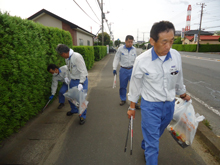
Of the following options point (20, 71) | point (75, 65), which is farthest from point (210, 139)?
point (20, 71)

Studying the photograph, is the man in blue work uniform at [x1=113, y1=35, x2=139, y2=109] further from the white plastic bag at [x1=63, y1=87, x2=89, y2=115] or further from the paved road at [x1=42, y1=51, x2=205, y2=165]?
the white plastic bag at [x1=63, y1=87, x2=89, y2=115]

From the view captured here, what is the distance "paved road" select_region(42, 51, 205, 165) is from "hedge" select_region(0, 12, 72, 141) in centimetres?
109

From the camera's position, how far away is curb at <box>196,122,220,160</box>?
2.48 m

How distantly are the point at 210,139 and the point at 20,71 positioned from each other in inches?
157

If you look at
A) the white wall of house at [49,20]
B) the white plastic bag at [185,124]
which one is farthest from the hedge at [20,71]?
the white wall of house at [49,20]

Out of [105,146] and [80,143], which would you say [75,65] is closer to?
[80,143]

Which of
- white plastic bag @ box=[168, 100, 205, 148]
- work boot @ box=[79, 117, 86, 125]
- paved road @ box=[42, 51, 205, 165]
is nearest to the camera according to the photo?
white plastic bag @ box=[168, 100, 205, 148]

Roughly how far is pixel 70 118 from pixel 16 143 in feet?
4.39

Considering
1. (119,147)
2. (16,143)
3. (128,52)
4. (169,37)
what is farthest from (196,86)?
(16,143)

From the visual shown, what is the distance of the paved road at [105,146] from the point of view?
2453 mm

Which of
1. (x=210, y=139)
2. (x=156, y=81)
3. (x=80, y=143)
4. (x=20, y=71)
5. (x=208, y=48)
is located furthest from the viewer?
(x=208, y=48)

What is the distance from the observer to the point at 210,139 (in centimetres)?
268

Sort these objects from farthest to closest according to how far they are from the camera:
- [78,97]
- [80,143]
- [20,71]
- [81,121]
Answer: [81,121] → [78,97] → [20,71] → [80,143]

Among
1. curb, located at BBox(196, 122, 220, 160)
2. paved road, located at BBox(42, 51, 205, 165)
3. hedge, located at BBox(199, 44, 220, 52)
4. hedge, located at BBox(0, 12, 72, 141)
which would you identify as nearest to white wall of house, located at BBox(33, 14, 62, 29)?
hedge, located at BBox(0, 12, 72, 141)
